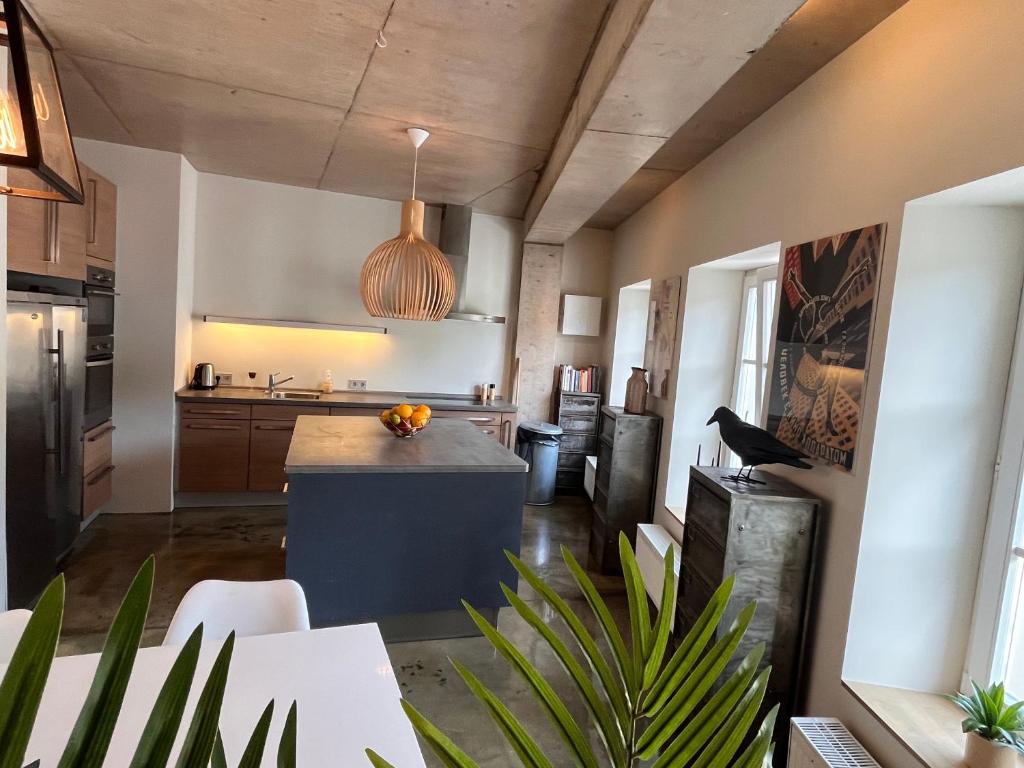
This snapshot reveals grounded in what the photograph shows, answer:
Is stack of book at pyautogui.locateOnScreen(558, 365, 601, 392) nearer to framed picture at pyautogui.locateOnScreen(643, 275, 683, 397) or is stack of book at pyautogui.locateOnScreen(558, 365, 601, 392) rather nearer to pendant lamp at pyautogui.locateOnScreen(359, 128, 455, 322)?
framed picture at pyautogui.locateOnScreen(643, 275, 683, 397)

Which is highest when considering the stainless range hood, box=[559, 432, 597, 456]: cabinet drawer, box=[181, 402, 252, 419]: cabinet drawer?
the stainless range hood

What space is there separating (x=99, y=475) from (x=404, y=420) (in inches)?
96.5

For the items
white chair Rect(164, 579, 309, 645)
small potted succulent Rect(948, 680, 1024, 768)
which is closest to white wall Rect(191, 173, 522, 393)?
white chair Rect(164, 579, 309, 645)

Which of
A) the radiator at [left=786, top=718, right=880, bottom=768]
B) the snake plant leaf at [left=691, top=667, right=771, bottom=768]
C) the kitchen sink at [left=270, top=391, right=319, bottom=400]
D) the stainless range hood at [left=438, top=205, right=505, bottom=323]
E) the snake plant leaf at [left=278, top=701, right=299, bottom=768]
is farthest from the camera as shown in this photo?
the stainless range hood at [left=438, top=205, right=505, bottom=323]

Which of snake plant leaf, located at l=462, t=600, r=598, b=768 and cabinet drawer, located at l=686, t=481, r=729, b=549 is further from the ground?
snake plant leaf, located at l=462, t=600, r=598, b=768

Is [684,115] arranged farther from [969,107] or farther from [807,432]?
[807,432]

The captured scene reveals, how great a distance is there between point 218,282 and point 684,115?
14.1 feet

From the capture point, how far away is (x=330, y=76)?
9.13 feet

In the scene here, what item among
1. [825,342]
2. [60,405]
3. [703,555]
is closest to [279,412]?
[60,405]

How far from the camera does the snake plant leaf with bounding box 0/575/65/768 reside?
40 cm

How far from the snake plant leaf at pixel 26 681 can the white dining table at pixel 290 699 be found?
26.5 inches

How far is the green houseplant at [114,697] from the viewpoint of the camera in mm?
405

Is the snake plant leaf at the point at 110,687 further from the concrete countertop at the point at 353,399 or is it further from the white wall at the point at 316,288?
the white wall at the point at 316,288

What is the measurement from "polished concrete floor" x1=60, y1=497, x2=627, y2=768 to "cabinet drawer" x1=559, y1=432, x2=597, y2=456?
2.26 feet
